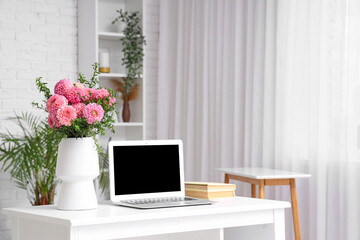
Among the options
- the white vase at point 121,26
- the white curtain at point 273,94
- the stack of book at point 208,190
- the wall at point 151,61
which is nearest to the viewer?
the stack of book at point 208,190

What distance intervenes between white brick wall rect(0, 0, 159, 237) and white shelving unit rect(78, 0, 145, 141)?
0.34 feet

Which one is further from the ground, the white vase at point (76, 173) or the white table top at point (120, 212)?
the white vase at point (76, 173)

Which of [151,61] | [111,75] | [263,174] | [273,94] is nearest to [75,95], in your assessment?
[263,174]

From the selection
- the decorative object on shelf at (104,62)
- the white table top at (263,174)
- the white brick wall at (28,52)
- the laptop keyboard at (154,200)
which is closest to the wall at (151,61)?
the decorative object on shelf at (104,62)

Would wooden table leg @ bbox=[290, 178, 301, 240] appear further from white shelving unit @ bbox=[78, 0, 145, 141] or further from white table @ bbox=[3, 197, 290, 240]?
white shelving unit @ bbox=[78, 0, 145, 141]

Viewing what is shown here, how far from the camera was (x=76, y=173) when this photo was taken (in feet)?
7.30

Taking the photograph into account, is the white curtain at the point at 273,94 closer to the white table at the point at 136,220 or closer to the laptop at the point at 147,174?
the white table at the point at 136,220

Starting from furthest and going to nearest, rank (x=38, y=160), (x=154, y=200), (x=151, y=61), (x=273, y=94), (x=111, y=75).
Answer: (x=151, y=61), (x=111, y=75), (x=273, y=94), (x=38, y=160), (x=154, y=200)

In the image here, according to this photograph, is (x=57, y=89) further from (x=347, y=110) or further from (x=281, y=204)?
(x=347, y=110)

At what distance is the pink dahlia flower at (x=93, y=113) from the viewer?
2.20m

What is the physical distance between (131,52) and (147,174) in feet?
7.27

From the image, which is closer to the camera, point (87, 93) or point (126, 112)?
point (87, 93)

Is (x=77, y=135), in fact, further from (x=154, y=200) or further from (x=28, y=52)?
(x=28, y=52)

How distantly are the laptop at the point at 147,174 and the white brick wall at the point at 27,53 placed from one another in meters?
2.10
